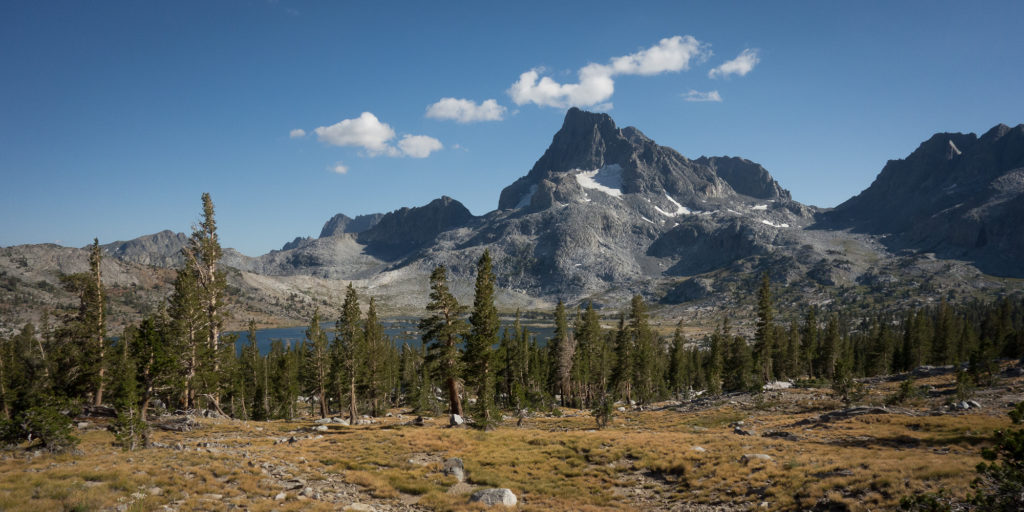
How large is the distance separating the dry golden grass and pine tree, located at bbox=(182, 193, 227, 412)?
20.6 ft

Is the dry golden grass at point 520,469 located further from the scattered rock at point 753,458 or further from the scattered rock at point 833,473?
the scattered rock at point 753,458

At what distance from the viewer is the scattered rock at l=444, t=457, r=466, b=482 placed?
2186cm

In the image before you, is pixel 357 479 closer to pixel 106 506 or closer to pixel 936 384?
pixel 106 506

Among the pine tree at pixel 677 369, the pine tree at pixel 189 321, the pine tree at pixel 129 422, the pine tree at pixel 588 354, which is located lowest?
the pine tree at pixel 677 369

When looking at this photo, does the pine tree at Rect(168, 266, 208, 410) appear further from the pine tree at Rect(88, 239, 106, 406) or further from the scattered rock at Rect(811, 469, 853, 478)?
the scattered rock at Rect(811, 469, 853, 478)

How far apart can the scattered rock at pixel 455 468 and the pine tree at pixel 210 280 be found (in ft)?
88.0

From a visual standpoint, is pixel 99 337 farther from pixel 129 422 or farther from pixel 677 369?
pixel 677 369

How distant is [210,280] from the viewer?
40031 millimetres

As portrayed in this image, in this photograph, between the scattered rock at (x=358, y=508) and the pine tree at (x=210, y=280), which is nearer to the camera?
the scattered rock at (x=358, y=508)

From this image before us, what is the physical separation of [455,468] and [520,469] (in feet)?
12.1

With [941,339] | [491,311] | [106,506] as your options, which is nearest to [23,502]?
[106,506]

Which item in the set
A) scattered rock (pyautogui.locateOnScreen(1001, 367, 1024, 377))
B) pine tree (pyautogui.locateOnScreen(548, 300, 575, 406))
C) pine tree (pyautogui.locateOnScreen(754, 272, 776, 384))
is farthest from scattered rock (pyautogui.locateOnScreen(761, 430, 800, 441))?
pine tree (pyautogui.locateOnScreen(754, 272, 776, 384))

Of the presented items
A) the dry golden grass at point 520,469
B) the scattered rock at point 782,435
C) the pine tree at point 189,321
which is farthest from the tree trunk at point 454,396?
the scattered rock at point 782,435

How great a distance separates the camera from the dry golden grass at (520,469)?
606 inches
